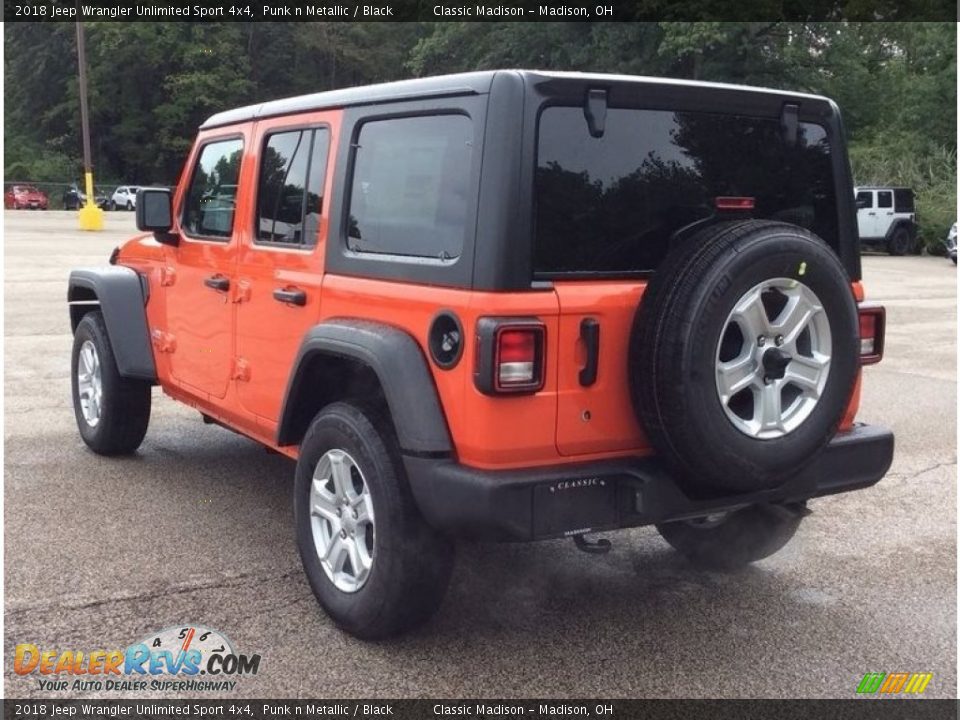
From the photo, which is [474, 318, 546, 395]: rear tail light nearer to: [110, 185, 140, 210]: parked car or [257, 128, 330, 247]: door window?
[257, 128, 330, 247]: door window

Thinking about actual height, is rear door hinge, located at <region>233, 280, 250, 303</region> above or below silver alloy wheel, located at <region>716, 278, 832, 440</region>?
above

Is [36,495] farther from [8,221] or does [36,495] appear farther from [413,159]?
[8,221]

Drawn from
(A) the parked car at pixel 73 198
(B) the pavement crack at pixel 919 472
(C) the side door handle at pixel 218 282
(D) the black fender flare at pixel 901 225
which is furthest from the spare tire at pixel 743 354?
(A) the parked car at pixel 73 198

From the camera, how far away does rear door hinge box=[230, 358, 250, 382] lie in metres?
4.65

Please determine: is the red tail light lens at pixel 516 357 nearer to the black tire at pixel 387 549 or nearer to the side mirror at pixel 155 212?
the black tire at pixel 387 549

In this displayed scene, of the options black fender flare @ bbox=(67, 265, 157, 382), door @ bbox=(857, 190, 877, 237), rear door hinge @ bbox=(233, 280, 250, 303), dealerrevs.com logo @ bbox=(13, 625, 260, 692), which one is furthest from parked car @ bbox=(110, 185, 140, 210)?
dealerrevs.com logo @ bbox=(13, 625, 260, 692)

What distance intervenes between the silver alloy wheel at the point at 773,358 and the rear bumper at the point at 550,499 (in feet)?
0.91

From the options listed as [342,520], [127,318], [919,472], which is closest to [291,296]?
[342,520]

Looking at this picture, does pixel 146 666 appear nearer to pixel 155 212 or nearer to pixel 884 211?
pixel 155 212

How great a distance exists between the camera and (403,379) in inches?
135

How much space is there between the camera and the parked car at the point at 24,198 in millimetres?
51656

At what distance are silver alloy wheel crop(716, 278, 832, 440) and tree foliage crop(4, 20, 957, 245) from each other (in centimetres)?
3438

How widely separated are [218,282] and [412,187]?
1493mm

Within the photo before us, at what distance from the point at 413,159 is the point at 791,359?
1435 millimetres
